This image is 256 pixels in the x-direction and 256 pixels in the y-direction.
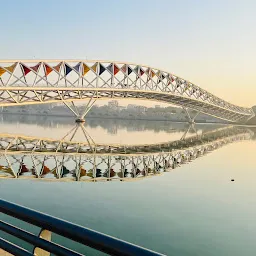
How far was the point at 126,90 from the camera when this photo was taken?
230 feet

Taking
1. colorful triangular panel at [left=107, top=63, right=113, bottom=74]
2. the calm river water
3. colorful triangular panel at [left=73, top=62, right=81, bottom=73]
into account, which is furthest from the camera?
colorful triangular panel at [left=107, top=63, right=113, bottom=74]

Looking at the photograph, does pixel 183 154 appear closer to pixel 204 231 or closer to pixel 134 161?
pixel 134 161

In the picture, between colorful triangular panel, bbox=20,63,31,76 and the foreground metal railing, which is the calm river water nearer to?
the foreground metal railing

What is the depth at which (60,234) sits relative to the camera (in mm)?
2621

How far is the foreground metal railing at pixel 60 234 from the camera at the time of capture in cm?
224

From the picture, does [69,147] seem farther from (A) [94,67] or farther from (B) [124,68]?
(B) [124,68]

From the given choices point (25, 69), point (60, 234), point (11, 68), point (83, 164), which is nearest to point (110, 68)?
point (25, 69)

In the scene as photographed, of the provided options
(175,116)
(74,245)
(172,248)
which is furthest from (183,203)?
(175,116)

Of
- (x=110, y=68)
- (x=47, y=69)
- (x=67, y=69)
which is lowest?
(x=47, y=69)

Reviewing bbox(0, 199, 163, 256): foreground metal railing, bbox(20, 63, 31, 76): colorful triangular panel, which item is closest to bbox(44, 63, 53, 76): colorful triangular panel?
bbox(20, 63, 31, 76): colorful triangular panel

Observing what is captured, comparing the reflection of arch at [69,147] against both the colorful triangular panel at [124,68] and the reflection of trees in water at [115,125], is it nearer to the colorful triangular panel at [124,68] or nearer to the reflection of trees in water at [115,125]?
the reflection of trees in water at [115,125]

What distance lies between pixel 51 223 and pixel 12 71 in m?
56.7

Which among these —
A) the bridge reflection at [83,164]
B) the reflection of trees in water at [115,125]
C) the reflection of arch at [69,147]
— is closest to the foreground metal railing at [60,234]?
the bridge reflection at [83,164]

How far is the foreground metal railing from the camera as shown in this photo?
2.24 m
